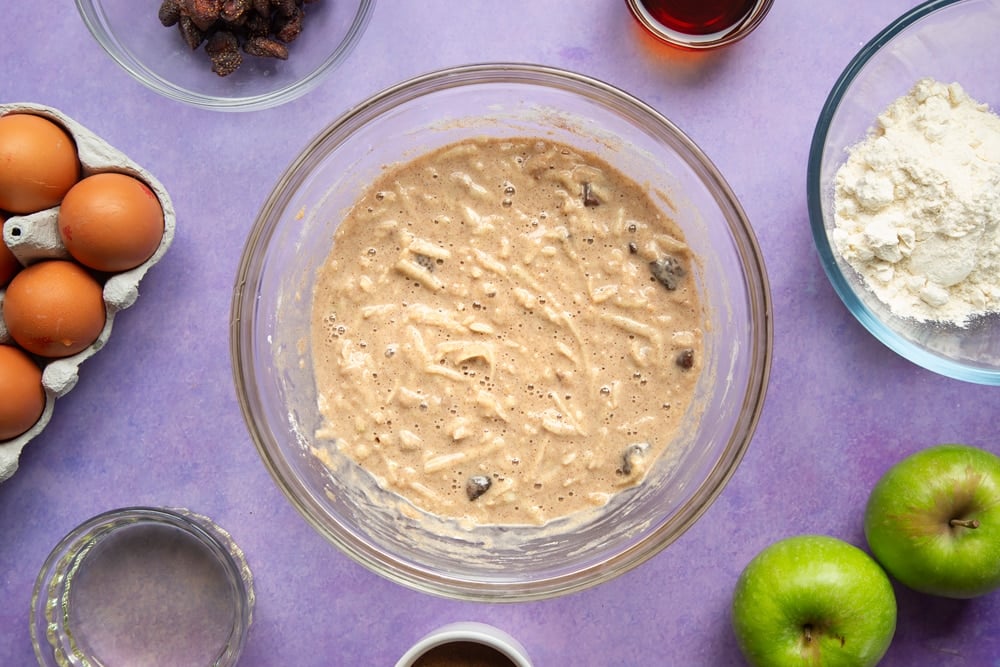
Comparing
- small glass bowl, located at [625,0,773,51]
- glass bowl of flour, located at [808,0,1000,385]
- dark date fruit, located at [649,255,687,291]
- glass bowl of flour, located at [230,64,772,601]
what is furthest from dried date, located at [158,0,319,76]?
glass bowl of flour, located at [808,0,1000,385]

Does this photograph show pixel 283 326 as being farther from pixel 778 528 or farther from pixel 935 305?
pixel 935 305

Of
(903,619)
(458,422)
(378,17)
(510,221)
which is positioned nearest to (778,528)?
(903,619)

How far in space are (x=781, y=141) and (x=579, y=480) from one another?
888 millimetres

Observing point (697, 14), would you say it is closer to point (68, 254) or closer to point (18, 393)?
point (68, 254)

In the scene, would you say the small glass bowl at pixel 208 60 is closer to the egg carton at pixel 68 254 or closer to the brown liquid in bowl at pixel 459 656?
the egg carton at pixel 68 254

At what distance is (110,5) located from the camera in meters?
2.08

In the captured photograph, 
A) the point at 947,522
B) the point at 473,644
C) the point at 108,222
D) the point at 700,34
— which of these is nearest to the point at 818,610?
the point at 947,522

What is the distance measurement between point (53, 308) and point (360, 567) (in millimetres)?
853

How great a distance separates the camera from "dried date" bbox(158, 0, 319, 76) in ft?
6.47

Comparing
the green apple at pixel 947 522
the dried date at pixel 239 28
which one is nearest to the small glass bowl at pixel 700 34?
the dried date at pixel 239 28

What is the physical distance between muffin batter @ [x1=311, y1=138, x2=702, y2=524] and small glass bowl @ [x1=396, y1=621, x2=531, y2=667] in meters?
0.23

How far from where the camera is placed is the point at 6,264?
1.94 meters

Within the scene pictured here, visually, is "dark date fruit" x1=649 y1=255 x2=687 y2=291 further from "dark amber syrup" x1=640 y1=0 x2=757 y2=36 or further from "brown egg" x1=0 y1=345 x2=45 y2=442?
"brown egg" x1=0 y1=345 x2=45 y2=442

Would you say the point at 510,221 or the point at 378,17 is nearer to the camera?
the point at 510,221
